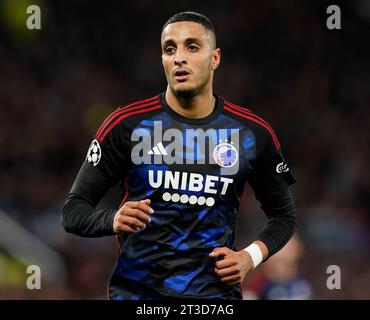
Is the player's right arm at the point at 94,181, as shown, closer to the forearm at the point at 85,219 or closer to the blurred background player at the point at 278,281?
the forearm at the point at 85,219

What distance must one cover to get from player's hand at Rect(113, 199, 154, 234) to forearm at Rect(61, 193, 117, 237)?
0.13 meters

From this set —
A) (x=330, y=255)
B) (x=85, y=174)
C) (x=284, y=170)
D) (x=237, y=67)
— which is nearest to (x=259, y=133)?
(x=284, y=170)

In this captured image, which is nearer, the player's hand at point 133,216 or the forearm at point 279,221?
the player's hand at point 133,216

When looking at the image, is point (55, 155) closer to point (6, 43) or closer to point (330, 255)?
point (6, 43)

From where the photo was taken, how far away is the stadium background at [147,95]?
898 centimetres

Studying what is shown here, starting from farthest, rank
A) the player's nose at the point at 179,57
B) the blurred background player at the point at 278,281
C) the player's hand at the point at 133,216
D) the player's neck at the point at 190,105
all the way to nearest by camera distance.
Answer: the blurred background player at the point at 278,281 < the player's neck at the point at 190,105 < the player's nose at the point at 179,57 < the player's hand at the point at 133,216

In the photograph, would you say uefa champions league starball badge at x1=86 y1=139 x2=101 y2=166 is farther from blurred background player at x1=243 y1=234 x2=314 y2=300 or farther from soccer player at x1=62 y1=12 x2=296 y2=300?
blurred background player at x1=243 y1=234 x2=314 y2=300

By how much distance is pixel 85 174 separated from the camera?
4.14m

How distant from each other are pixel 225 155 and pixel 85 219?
788mm

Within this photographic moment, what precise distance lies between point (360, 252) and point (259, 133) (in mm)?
5447

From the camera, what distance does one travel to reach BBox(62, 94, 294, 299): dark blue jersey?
4016 millimetres

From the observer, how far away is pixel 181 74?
4.15 meters

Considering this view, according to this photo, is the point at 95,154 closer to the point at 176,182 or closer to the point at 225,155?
the point at 176,182


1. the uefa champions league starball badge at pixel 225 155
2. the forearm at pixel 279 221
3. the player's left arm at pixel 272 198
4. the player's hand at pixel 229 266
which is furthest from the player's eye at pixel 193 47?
the player's hand at pixel 229 266
